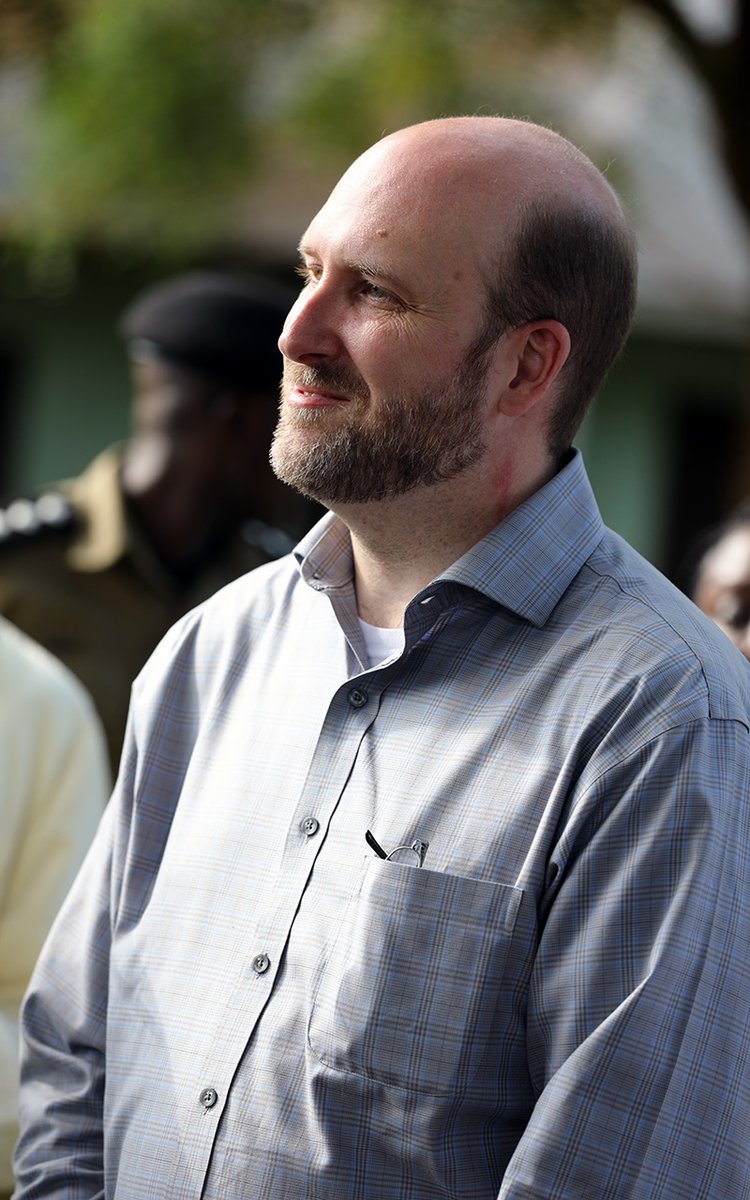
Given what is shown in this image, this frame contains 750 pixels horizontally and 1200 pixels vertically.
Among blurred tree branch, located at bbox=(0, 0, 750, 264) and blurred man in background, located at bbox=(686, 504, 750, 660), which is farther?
blurred tree branch, located at bbox=(0, 0, 750, 264)

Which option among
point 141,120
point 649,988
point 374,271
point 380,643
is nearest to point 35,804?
point 380,643

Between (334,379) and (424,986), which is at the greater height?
(334,379)

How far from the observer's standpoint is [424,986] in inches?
71.4

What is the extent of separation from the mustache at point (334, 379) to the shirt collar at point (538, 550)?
0.24 m

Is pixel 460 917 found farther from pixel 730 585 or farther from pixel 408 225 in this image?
A: pixel 730 585

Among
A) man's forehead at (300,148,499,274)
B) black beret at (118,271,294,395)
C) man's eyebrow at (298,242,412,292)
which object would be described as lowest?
man's eyebrow at (298,242,412,292)

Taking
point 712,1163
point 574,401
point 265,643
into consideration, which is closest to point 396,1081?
point 712,1163

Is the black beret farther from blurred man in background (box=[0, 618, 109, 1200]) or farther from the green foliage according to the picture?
the green foliage

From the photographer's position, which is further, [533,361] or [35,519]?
[35,519]

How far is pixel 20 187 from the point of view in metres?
7.60

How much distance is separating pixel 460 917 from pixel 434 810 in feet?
0.42

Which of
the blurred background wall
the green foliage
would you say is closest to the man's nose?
the blurred background wall

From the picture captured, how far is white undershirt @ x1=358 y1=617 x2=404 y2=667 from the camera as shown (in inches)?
81.9

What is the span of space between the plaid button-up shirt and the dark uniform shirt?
1951mm
